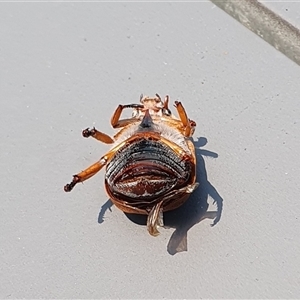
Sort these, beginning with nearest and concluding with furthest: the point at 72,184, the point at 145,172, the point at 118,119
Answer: the point at 145,172
the point at 72,184
the point at 118,119

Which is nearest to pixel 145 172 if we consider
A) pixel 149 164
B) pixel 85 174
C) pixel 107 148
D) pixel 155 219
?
pixel 149 164

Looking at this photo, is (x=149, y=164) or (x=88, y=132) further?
(x=88, y=132)

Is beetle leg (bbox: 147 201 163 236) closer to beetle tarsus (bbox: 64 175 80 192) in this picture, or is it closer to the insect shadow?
the insect shadow

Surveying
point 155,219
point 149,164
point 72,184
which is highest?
point 149,164

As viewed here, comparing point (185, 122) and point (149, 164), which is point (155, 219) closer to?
point (149, 164)

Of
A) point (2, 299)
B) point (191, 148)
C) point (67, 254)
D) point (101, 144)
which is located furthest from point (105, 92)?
point (2, 299)

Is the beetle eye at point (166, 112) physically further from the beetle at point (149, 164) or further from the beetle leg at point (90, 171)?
the beetle leg at point (90, 171)

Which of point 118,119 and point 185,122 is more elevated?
point 185,122
